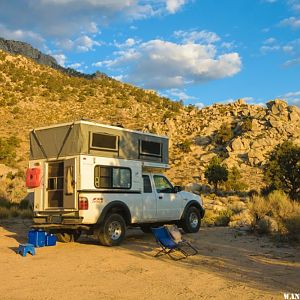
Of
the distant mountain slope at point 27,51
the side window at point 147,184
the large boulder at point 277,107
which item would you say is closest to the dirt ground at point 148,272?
the side window at point 147,184

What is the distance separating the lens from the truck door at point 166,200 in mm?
14055

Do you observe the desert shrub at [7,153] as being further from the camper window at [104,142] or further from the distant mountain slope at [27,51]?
the distant mountain slope at [27,51]

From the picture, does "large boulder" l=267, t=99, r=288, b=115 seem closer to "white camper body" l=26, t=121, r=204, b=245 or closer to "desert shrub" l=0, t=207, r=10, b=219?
"desert shrub" l=0, t=207, r=10, b=219

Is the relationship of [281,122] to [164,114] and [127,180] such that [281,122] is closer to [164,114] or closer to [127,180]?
[164,114]

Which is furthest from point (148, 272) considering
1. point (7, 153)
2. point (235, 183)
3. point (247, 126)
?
point (247, 126)

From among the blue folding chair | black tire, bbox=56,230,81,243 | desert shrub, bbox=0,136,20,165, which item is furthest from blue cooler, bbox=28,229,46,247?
desert shrub, bbox=0,136,20,165

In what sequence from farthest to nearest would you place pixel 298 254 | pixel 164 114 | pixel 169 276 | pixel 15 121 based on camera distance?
pixel 164 114 → pixel 15 121 → pixel 298 254 → pixel 169 276

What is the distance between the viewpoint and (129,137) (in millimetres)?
13180

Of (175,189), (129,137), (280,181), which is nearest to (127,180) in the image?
(129,137)

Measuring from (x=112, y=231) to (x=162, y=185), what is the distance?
8.71 feet

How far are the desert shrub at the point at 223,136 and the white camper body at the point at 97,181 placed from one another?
31.4 metres

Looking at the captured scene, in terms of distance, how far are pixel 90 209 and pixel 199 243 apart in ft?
10.9

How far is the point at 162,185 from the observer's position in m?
14.4

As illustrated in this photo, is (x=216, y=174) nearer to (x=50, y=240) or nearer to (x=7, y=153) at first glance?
(x=7, y=153)
